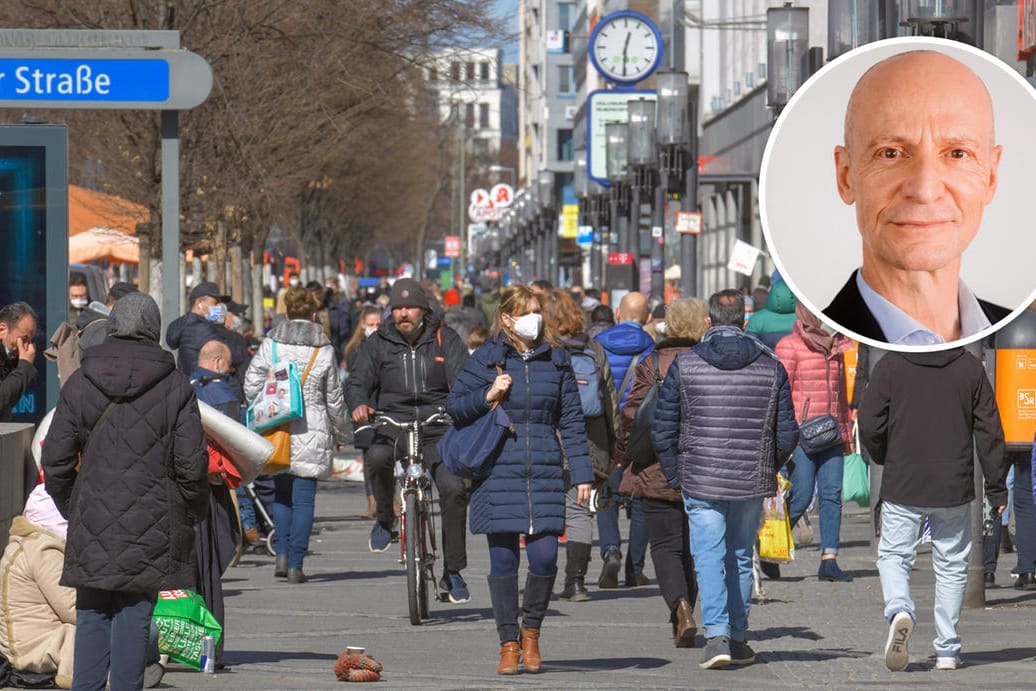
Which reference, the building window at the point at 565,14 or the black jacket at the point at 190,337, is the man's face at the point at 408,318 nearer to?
the black jacket at the point at 190,337

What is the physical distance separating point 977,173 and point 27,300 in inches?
355

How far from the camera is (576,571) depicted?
12953 millimetres

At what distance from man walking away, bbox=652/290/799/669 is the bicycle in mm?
1985

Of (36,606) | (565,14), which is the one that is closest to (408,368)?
(36,606)

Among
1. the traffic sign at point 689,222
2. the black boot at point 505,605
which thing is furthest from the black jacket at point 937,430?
the traffic sign at point 689,222

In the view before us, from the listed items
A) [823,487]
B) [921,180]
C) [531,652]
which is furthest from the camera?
[823,487]

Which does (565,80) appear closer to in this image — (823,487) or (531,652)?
(823,487)

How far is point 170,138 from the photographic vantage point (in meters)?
12.3

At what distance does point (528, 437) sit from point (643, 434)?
1.21 meters

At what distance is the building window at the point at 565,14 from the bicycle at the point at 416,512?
124 m

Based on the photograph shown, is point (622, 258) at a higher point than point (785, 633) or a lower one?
higher

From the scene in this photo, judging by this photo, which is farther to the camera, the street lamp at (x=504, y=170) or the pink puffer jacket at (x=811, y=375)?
the street lamp at (x=504, y=170)

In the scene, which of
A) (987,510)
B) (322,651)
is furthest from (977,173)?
(987,510)

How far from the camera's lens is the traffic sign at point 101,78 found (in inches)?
470
